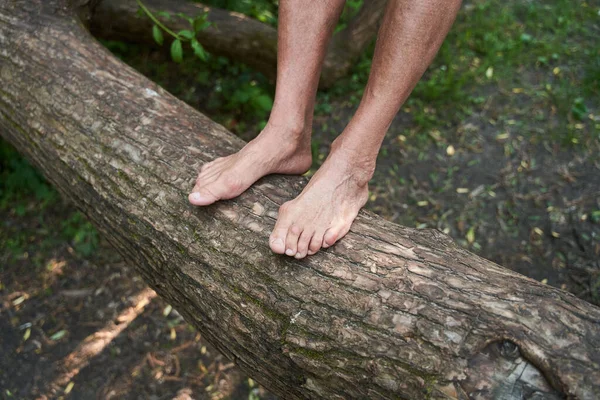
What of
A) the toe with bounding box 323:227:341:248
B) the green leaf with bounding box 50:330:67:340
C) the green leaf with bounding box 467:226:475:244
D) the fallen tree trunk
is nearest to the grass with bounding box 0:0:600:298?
the green leaf with bounding box 467:226:475:244

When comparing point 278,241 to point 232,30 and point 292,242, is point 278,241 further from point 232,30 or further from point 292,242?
point 232,30

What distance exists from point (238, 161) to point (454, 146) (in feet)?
5.89

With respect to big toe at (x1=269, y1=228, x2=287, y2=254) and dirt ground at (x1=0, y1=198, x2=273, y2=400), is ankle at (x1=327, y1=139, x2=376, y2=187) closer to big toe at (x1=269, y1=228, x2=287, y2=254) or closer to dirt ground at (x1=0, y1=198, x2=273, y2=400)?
big toe at (x1=269, y1=228, x2=287, y2=254)

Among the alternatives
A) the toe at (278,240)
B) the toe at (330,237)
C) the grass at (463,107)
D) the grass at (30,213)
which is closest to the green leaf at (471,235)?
the grass at (463,107)

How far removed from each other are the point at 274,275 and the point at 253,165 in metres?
0.38

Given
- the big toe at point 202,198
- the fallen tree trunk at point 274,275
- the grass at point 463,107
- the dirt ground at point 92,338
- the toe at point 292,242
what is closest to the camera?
the fallen tree trunk at point 274,275

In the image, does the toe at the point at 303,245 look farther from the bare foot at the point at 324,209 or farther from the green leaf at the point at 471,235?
the green leaf at the point at 471,235

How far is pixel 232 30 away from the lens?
304 centimetres

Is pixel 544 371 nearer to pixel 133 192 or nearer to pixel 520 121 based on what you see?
pixel 133 192

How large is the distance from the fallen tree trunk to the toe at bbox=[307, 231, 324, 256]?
22 millimetres

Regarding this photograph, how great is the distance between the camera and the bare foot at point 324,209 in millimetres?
1375

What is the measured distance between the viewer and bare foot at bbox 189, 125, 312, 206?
1501 mm

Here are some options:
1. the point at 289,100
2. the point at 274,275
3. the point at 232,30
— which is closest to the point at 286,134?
the point at 289,100

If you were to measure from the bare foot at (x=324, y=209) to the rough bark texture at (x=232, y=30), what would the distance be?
1.66 m
